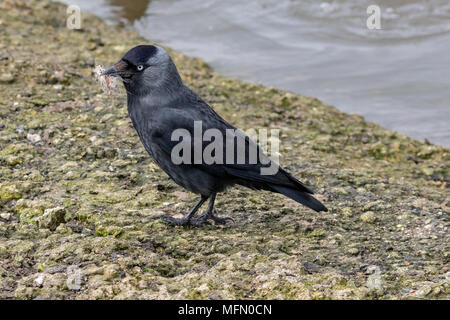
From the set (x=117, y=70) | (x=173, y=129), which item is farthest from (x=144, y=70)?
(x=173, y=129)

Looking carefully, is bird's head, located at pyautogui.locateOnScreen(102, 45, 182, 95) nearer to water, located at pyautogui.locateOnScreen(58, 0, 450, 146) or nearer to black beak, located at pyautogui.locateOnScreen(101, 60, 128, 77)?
black beak, located at pyautogui.locateOnScreen(101, 60, 128, 77)

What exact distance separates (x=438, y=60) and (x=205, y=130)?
5.68 meters

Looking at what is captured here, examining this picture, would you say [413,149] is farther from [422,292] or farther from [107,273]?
[107,273]

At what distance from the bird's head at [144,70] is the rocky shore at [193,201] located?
33.1 inches

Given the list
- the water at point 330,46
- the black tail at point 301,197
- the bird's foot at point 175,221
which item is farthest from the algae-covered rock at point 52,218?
the water at point 330,46

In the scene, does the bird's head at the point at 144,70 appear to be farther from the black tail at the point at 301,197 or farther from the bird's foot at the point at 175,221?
the black tail at the point at 301,197

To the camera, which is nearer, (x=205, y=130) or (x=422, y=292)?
(x=422, y=292)

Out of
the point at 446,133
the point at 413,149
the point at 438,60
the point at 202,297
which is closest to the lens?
the point at 202,297

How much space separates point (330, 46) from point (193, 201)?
5.47 metres

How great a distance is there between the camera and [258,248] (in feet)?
13.2

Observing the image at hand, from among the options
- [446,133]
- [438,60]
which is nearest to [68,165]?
[446,133]

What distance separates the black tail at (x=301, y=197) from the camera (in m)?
4.26

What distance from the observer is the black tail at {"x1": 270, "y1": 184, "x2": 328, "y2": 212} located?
426 centimetres

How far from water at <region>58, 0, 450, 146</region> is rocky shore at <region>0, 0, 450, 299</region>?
111 centimetres
